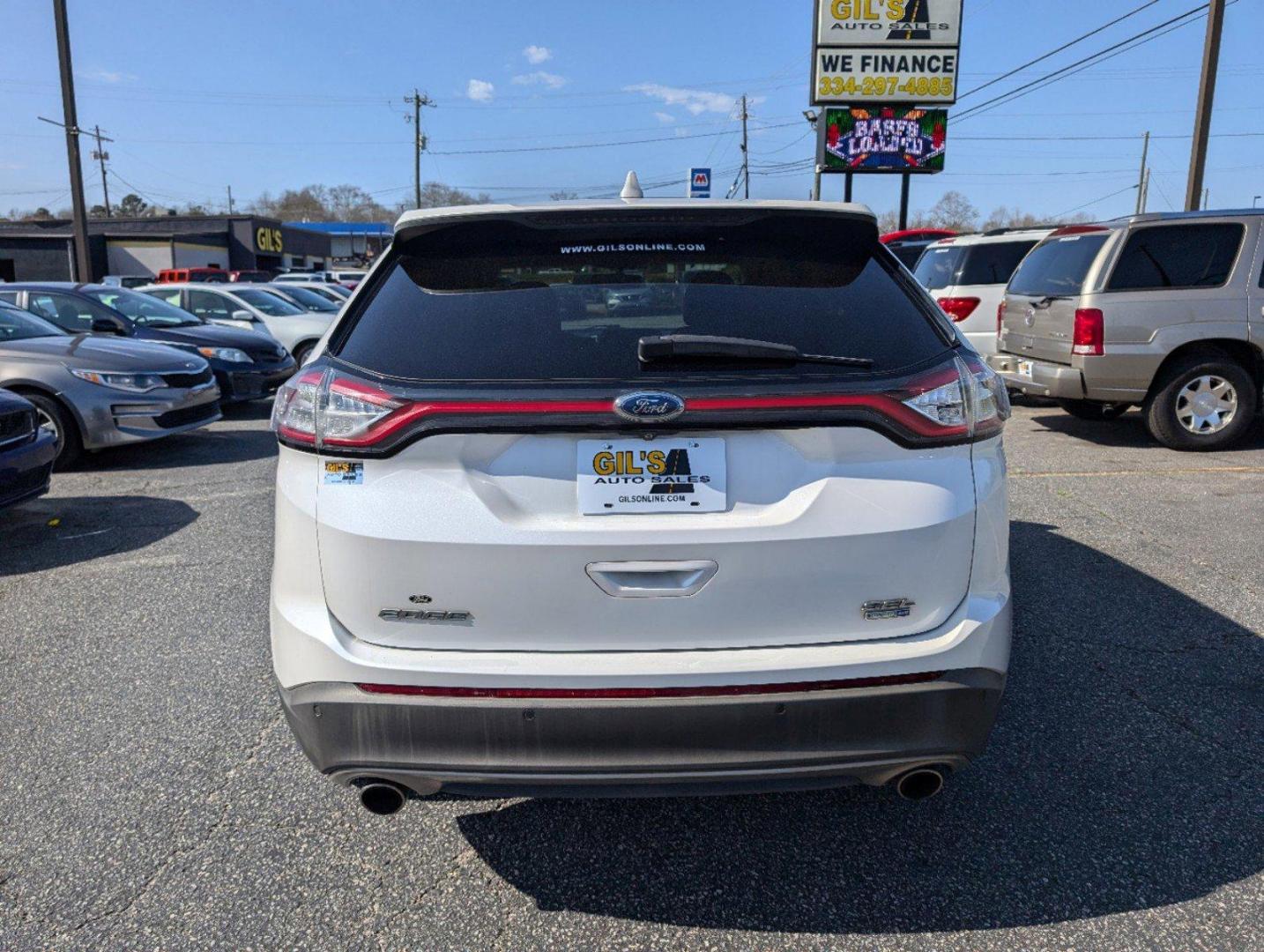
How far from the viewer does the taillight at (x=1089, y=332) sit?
8141 mm

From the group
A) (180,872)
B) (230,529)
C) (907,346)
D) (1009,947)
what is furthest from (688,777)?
(230,529)

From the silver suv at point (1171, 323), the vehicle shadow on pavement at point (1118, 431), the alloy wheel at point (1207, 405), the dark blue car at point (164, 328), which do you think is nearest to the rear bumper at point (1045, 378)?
the silver suv at point (1171, 323)

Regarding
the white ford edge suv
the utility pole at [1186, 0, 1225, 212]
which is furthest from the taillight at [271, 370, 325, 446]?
the utility pole at [1186, 0, 1225, 212]

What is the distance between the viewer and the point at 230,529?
6.13 meters

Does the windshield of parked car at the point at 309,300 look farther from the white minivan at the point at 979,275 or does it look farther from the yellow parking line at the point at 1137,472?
the yellow parking line at the point at 1137,472

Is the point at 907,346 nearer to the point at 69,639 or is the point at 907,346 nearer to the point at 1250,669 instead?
the point at 1250,669

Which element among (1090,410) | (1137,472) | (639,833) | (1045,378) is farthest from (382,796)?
(1090,410)

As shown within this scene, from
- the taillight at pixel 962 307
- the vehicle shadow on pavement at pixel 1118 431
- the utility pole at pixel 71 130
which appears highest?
the utility pole at pixel 71 130

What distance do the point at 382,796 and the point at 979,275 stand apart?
408 inches

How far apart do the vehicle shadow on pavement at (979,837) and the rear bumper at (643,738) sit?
124mm

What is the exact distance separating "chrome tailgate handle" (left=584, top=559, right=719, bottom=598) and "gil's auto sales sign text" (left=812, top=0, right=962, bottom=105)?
21.7m

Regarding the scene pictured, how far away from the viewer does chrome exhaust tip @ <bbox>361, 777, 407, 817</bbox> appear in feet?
7.57

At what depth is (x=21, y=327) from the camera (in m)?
8.55

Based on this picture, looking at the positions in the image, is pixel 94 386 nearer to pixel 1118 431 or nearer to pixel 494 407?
pixel 494 407
